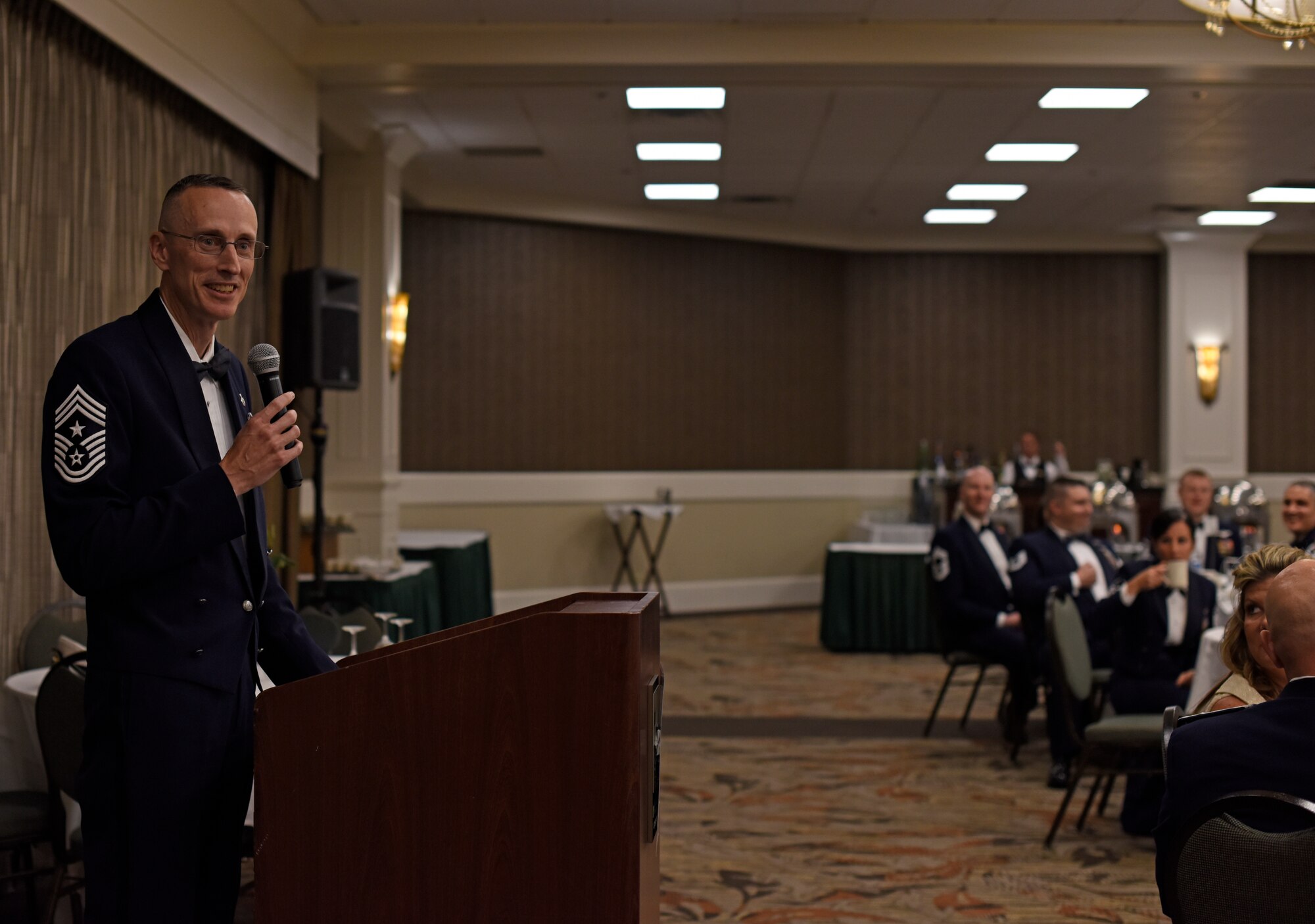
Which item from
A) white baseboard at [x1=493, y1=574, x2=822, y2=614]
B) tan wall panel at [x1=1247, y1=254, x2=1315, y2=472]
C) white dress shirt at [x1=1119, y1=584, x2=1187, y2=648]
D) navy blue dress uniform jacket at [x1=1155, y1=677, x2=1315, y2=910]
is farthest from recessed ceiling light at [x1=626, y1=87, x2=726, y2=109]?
tan wall panel at [x1=1247, y1=254, x2=1315, y2=472]

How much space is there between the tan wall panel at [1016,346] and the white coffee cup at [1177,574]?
837 cm

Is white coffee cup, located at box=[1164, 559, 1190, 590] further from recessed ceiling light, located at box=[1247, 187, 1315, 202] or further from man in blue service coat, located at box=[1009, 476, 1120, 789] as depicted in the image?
recessed ceiling light, located at box=[1247, 187, 1315, 202]

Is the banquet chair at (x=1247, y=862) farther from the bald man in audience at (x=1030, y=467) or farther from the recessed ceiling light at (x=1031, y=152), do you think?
the bald man in audience at (x=1030, y=467)

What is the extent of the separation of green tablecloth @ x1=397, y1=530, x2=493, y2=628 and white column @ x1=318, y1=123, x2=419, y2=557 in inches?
13.6

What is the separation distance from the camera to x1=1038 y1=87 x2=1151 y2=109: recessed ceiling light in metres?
7.26

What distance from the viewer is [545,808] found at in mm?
1475

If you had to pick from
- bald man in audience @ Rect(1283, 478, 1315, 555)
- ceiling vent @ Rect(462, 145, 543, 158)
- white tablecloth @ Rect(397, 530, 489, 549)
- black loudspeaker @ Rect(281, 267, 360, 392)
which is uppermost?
ceiling vent @ Rect(462, 145, 543, 158)

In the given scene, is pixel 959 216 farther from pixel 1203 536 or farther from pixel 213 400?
pixel 213 400

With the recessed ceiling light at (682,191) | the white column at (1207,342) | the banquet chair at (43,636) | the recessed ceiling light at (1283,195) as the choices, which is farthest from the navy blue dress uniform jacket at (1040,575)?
the white column at (1207,342)

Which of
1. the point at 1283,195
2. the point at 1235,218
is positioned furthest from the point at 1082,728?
the point at 1235,218

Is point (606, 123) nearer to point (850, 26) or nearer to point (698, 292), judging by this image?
point (850, 26)

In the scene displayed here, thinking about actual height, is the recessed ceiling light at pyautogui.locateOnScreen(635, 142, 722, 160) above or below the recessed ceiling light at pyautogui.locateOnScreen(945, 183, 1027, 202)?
below

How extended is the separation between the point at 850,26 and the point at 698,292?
5.44 meters

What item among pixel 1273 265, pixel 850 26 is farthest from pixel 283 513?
pixel 1273 265
